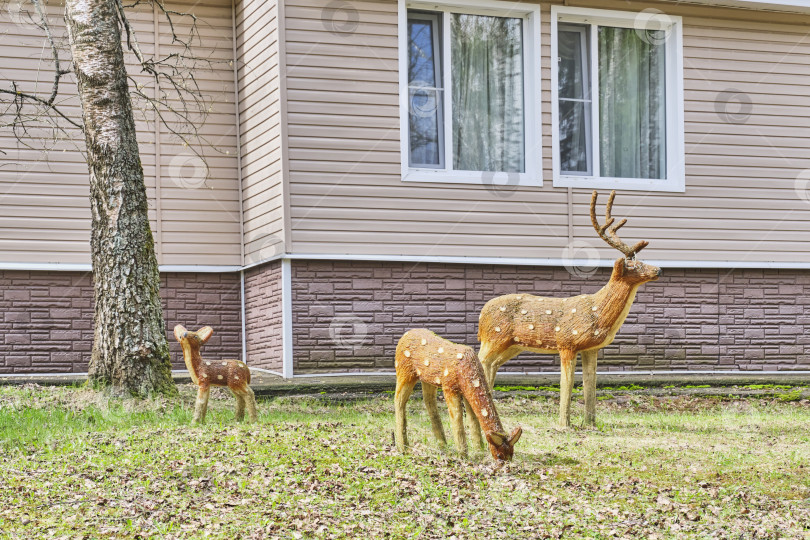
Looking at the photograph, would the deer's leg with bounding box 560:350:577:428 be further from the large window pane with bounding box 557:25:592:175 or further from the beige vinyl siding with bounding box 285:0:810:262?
the large window pane with bounding box 557:25:592:175

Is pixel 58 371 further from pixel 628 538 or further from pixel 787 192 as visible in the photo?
pixel 787 192

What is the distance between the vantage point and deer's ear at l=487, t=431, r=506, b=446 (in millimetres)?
6809

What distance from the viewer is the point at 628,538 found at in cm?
578

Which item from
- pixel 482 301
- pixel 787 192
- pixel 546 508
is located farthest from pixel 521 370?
pixel 546 508

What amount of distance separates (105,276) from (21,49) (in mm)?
4522

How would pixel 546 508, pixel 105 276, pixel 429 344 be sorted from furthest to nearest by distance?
pixel 105 276
pixel 429 344
pixel 546 508

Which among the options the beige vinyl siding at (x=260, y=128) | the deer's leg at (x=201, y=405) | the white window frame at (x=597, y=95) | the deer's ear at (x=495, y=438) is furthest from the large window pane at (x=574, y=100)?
the deer's ear at (x=495, y=438)
